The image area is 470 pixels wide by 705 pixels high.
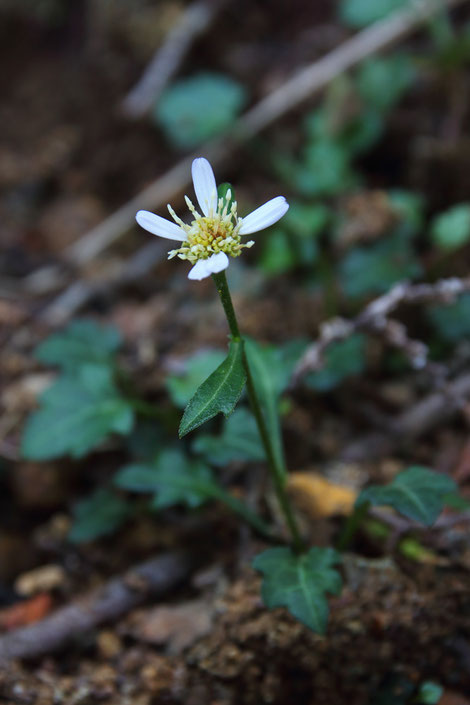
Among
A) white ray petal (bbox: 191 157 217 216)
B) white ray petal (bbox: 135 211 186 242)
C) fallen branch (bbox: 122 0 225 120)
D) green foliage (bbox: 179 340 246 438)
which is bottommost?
green foliage (bbox: 179 340 246 438)

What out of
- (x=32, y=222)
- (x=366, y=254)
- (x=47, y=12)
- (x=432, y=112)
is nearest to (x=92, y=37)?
(x=47, y=12)

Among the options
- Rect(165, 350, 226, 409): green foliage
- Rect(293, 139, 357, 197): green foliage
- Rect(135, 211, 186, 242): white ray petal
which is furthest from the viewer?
Rect(293, 139, 357, 197): green foliage

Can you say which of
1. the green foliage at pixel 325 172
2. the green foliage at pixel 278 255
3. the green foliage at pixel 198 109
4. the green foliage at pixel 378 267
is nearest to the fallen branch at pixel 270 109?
the green foliage at pixel 198 109

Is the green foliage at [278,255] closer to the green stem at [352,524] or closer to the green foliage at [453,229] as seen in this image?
the green foliage at [453,229]

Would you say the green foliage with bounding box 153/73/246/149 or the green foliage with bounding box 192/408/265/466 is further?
the green foliage with bounding box 153/73/246/149

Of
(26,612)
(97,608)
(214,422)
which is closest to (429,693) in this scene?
(97,608)

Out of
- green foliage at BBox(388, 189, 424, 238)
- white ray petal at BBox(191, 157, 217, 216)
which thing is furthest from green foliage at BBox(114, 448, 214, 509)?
green foliage at BBox(388, 189, 424, 238)

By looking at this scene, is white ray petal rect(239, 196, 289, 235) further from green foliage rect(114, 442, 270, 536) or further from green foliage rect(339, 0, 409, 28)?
green foliage rect(339, 0, 409, 28)

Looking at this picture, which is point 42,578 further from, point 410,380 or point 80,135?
point 80,135
